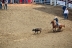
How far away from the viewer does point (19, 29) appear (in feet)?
68.6

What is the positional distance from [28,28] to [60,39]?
5672 mm

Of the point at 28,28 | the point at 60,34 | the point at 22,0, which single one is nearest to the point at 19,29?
the point at 28,28

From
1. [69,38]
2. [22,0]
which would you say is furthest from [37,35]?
[22,0]

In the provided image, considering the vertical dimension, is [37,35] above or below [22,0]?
below

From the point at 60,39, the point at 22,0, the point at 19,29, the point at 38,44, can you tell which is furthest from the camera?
the point at 22,0

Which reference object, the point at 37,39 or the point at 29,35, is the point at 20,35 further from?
the point at 37,39

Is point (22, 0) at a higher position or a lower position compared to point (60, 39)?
higher

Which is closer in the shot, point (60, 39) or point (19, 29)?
point (60, 39)

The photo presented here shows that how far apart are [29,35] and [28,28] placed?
2980 millimetres

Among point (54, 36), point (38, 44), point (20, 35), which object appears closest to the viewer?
point (38, 44)

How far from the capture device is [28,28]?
2131cm

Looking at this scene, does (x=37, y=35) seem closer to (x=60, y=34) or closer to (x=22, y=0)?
(x=60, y=34)

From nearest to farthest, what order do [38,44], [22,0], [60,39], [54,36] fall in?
[38,44]
[60,39]
[54,36]
[22,0]

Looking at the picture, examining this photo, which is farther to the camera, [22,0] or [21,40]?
[22,0]
